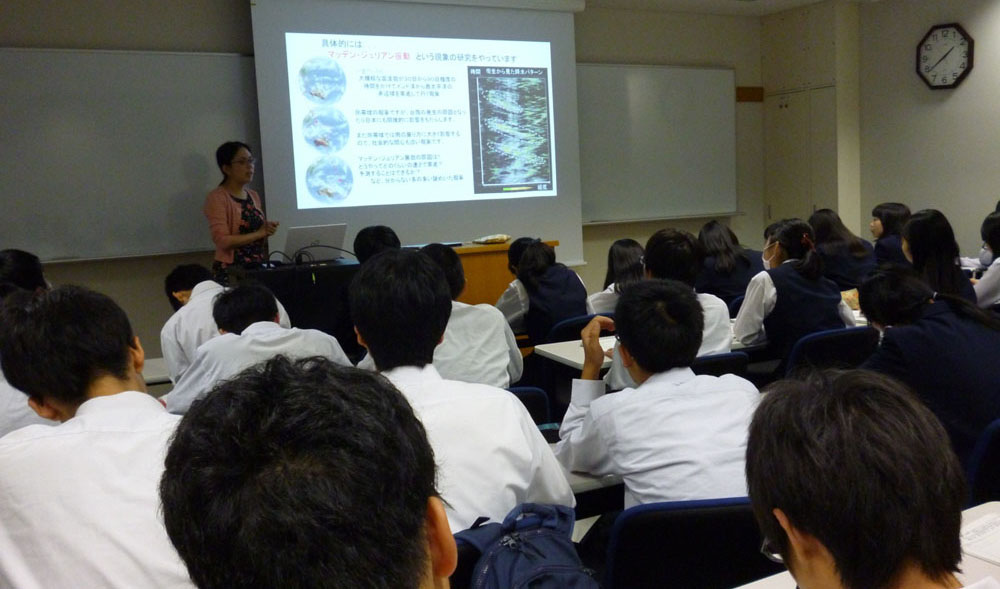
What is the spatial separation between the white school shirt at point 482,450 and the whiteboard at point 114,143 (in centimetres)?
448

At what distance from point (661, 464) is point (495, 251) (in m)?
3.83

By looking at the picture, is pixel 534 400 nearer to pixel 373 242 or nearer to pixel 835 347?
pixel 835 347

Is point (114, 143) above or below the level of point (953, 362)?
above

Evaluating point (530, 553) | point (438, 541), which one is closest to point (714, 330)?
point (530, 553)

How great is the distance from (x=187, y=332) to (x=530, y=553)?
259 cm

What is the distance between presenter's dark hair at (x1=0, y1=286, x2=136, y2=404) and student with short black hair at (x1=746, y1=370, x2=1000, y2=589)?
132cm

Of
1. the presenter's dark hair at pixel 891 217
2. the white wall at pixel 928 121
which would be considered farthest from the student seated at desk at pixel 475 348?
the white wall at pixel 928 121

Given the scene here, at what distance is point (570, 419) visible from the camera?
2191 mm

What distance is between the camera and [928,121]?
699cm

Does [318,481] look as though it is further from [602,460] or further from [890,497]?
[602,460]

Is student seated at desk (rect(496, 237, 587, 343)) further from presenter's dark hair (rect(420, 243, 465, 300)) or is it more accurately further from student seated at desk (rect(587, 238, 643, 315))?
presenter's dark hair (rect(420, 243, 465, 300))

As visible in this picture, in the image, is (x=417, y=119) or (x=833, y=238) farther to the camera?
(x=417, y=119)

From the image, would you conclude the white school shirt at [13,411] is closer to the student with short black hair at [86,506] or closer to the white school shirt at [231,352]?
the white school shirt at [231,352]

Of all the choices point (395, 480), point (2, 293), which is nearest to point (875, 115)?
point (2, 293)
